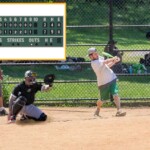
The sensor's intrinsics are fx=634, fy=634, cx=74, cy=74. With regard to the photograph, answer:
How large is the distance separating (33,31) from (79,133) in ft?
14.0

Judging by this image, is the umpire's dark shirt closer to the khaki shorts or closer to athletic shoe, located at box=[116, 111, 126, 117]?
the khaki shorts

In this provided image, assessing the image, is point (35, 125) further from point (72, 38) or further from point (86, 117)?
point (72, 38)

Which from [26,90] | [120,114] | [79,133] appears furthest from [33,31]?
[79,133]

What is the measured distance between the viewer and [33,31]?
14.0m

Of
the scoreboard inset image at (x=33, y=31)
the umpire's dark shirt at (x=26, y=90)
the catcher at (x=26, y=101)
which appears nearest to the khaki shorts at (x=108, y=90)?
the catcher at (x=26, y=101)

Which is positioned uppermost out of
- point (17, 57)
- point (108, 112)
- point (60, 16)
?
point (60, 16)

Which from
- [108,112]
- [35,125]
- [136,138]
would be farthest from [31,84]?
[136,138]

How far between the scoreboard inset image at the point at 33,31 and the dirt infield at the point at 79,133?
196cm

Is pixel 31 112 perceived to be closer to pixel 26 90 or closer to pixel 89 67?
pixel 26 90

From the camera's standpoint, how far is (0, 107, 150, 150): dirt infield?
9415mm

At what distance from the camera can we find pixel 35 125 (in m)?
11.4

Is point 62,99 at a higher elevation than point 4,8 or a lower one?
lower

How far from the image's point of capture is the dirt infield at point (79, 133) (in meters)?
9.41

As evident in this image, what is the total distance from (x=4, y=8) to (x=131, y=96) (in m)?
3.52
